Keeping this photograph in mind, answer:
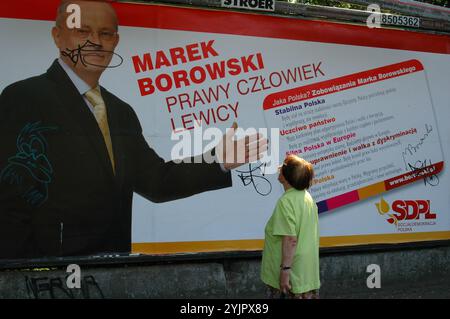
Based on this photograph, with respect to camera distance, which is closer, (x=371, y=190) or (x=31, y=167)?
(x=31, y=167)

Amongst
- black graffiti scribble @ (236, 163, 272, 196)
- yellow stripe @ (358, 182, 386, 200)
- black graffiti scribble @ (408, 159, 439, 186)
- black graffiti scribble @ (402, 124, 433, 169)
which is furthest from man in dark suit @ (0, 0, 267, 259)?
black graffiti scribble @ (408, 159, 439, 186)

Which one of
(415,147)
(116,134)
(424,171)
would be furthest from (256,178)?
(424,171)

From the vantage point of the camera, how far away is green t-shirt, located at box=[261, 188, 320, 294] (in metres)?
4.39

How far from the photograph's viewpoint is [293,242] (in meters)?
4.34

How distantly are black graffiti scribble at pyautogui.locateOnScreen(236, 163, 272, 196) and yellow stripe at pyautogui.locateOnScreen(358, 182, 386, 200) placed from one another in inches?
46.7

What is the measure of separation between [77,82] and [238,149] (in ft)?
6.00

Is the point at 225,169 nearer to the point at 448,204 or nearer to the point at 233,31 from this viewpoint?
the point at 233,31

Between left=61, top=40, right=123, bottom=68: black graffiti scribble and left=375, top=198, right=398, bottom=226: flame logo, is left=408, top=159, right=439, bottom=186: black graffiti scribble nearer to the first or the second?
left=375, top=198, right=398, bottom=226: flame logo

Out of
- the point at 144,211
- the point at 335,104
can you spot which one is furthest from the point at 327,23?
the point at 144,211

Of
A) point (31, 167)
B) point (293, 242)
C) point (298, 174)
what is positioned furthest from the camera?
point (31, 167)

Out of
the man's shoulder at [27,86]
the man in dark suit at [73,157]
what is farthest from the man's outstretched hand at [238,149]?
the man's shoulder at [27,86]

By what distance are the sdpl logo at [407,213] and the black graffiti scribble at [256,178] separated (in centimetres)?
147

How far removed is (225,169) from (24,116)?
2.13 meters

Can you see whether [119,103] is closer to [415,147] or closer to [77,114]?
[77,114]
